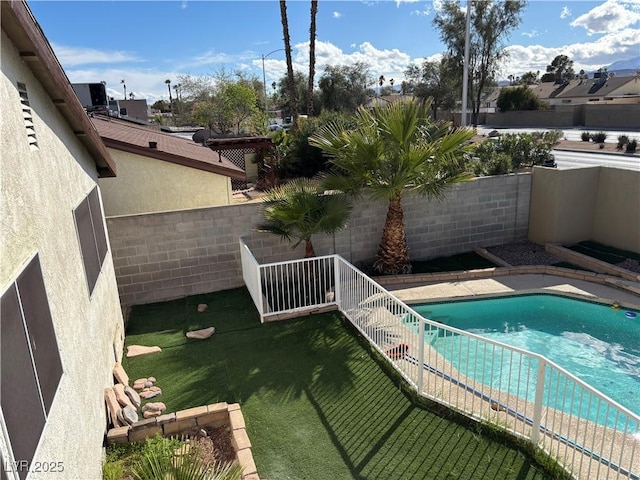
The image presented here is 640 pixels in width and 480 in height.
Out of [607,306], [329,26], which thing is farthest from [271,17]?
[607,306]

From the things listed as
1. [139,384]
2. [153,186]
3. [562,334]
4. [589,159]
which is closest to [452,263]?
[562,334]

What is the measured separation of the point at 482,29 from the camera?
3916 centimetres

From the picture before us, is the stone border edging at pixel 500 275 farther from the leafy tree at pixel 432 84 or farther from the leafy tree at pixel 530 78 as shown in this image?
the leafy tree at pixel 530 78

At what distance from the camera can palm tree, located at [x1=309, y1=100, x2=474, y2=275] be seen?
9.02m

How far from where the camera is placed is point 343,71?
1966 inches

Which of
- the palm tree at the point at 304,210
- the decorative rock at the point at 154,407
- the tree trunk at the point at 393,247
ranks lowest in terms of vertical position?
the decorative rock at the point at 154,407

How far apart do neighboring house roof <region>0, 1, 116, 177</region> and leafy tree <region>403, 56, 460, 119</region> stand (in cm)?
4481

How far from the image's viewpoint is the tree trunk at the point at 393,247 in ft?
33.1

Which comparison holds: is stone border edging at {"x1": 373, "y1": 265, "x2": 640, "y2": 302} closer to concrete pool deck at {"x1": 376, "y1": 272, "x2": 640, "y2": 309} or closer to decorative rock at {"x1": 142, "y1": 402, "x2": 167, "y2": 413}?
concrete pool deck at {"x1": 376, "y1": 272, "x2": 640, "y2": 309}

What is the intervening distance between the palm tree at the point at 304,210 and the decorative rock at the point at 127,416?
4445mm

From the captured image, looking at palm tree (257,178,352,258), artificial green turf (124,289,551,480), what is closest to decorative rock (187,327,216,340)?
artificial green turf (124,289,551,480)

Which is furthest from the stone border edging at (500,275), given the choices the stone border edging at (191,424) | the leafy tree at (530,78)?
the leafy tree at (530,78)

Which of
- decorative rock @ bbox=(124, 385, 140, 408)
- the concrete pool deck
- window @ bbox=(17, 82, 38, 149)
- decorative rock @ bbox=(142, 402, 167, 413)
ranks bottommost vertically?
the concrete pool deck

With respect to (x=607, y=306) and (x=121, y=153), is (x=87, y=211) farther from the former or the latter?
(x=607, y=306)
